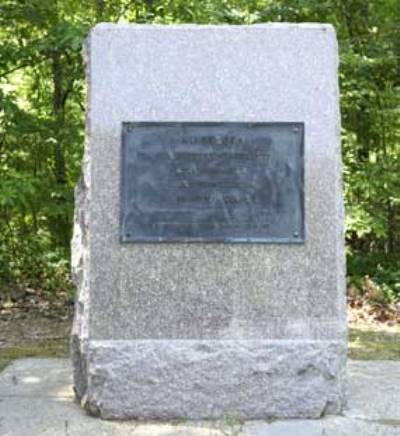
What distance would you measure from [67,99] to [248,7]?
238 centimetres

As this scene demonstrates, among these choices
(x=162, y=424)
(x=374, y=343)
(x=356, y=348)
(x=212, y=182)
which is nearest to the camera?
(x=162, y=424)

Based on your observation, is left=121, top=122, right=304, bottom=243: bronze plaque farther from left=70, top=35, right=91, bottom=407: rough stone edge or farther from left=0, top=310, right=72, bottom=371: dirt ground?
left=0, top=310, right=72, bottom=371: dirt ground

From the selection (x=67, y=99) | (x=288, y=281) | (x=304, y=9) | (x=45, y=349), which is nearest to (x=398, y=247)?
(x=304, y=9)

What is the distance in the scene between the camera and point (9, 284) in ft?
26.3

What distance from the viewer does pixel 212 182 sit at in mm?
3633

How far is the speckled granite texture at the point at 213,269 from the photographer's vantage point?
3.54 meters

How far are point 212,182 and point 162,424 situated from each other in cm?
123

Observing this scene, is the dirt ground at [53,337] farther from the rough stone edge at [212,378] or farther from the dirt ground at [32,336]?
the rough stone edge at [212,378]

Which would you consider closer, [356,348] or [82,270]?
[82,270]

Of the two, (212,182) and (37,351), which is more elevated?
(212,182)

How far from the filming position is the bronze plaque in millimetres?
3584

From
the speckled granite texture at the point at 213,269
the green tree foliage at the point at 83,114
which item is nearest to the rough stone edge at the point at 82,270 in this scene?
the speckled granite texture at the point at 213,269

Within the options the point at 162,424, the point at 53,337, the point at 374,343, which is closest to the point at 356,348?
the point at 374,343

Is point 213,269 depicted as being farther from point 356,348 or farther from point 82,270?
point 356,348
